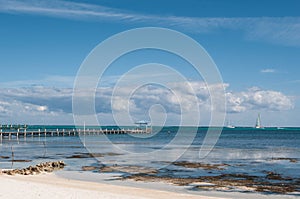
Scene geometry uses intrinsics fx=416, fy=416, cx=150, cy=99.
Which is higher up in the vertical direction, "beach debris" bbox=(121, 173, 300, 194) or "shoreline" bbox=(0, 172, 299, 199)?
"shoreline" bbox=(0, 172, 299, 199)

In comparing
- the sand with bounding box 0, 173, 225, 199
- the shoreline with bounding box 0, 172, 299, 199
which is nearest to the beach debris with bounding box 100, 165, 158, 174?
the shoreline with bounding box 0, 172, 299, 199

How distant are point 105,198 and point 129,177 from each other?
34.5 ft

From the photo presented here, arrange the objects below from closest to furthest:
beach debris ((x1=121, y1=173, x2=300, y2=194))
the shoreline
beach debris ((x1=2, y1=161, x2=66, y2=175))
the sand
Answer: the sand < the shoreline < beach debris ((x1=121, y1=173, x2=300, y2=194)) < beach debris ((x1=2, y1=161, x2=66, y2=175))

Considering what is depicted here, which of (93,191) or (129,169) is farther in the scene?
(129,169)

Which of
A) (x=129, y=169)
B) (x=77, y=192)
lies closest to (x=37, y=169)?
(x=129, y=169)

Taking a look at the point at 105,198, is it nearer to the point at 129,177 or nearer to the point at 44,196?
the point at 44,196

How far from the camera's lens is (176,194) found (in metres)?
20.7

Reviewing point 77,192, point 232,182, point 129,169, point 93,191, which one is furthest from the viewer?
point 129,169

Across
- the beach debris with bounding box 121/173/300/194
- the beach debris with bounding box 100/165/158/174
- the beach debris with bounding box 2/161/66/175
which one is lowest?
the beach debris with bounding box 121/173/300/194

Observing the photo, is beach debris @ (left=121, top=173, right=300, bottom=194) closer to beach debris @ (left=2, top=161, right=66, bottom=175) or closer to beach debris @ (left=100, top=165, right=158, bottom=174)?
beach debris @ (left=100, top=165, right=158, bottom=174)

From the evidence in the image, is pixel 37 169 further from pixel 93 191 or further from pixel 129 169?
pixel 93 191

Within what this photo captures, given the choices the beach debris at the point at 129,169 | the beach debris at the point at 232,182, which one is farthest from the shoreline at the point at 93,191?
the beach debris at the point at 129,169

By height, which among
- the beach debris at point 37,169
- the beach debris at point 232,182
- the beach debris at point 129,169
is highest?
the beach debris at point 37,169

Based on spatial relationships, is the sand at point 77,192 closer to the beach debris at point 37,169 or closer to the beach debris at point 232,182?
the beach debris at point 232,182
